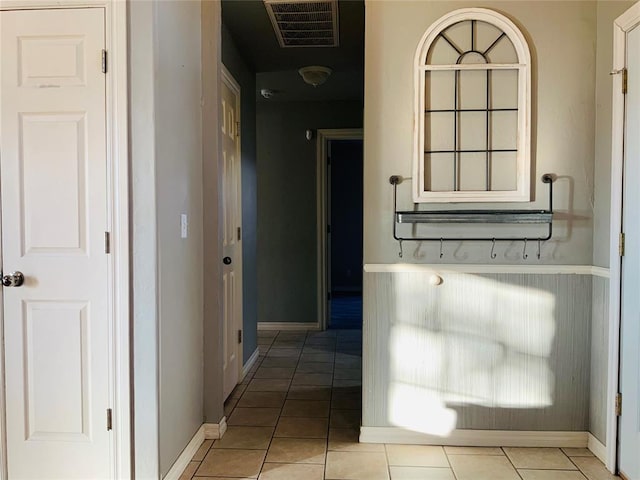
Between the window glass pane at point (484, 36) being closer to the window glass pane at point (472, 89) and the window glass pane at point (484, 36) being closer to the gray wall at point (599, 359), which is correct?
the window glass pane at point (472, 89)

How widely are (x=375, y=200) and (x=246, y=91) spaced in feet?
6.06

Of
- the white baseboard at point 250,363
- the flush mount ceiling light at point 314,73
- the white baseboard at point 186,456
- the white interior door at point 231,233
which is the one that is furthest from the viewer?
the flush mount ceiling light at point 314,73

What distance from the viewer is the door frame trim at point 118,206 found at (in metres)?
1.85

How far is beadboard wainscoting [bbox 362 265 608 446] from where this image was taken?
2.37 meters

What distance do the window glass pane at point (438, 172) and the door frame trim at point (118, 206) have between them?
1.41m

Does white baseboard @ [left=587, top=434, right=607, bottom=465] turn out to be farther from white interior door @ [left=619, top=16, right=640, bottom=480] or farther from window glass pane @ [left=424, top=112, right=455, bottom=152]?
window glass pane @ [left=424, top=112, right=455, bottom=152]

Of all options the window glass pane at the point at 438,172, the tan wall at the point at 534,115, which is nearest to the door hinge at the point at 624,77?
the tan wall at the point at 534,115

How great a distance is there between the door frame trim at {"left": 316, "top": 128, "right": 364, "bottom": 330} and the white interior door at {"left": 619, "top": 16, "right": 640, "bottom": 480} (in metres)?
3.16

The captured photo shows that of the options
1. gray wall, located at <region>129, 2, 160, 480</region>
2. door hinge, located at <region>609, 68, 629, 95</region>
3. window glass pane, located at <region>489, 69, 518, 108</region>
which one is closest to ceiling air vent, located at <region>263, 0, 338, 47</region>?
window glass pane, located at <region>489, 69, 518, 108</region>

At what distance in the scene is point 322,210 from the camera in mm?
5117

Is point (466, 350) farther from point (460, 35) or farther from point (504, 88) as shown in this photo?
point (460, 35)

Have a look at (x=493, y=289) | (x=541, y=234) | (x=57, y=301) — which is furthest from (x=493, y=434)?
(x=57, y=301)

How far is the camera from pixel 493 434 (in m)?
2.41

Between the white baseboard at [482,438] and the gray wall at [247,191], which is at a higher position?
the gray wall at [247,191]
